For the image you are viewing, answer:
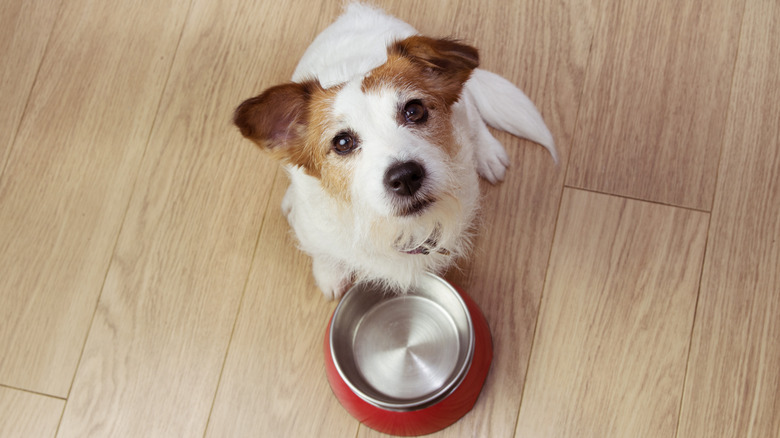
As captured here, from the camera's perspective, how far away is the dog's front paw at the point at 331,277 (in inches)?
67.9

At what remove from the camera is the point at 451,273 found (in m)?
1.83

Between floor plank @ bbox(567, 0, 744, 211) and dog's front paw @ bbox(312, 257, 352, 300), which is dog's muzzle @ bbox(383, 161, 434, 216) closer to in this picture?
dog's front paw @ bbox(312, 257, 352, 300)

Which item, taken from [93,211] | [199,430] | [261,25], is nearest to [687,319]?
[199,430]

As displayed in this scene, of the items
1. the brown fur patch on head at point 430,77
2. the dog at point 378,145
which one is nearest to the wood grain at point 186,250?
the dog at point 378,145

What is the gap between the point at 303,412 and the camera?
175 centimetres

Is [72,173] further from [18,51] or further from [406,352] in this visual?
[406,352]

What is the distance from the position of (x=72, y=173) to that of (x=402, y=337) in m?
1.17

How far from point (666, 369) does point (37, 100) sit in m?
2.12

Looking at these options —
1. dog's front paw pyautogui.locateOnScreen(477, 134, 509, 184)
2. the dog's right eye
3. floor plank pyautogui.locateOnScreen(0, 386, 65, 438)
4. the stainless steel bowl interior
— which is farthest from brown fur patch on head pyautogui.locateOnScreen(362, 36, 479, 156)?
floor plank pyautogui.locateOnScreen(0, 386, 65, 438)

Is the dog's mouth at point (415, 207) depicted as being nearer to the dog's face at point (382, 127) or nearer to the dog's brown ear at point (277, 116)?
the dog's face at point (382, 127)

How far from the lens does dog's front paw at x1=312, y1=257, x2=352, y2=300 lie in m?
1.73

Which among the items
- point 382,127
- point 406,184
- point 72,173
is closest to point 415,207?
point 406,184

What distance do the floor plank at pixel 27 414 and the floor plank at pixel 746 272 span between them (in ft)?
5.88

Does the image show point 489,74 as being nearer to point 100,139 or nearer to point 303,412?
point 303,412
